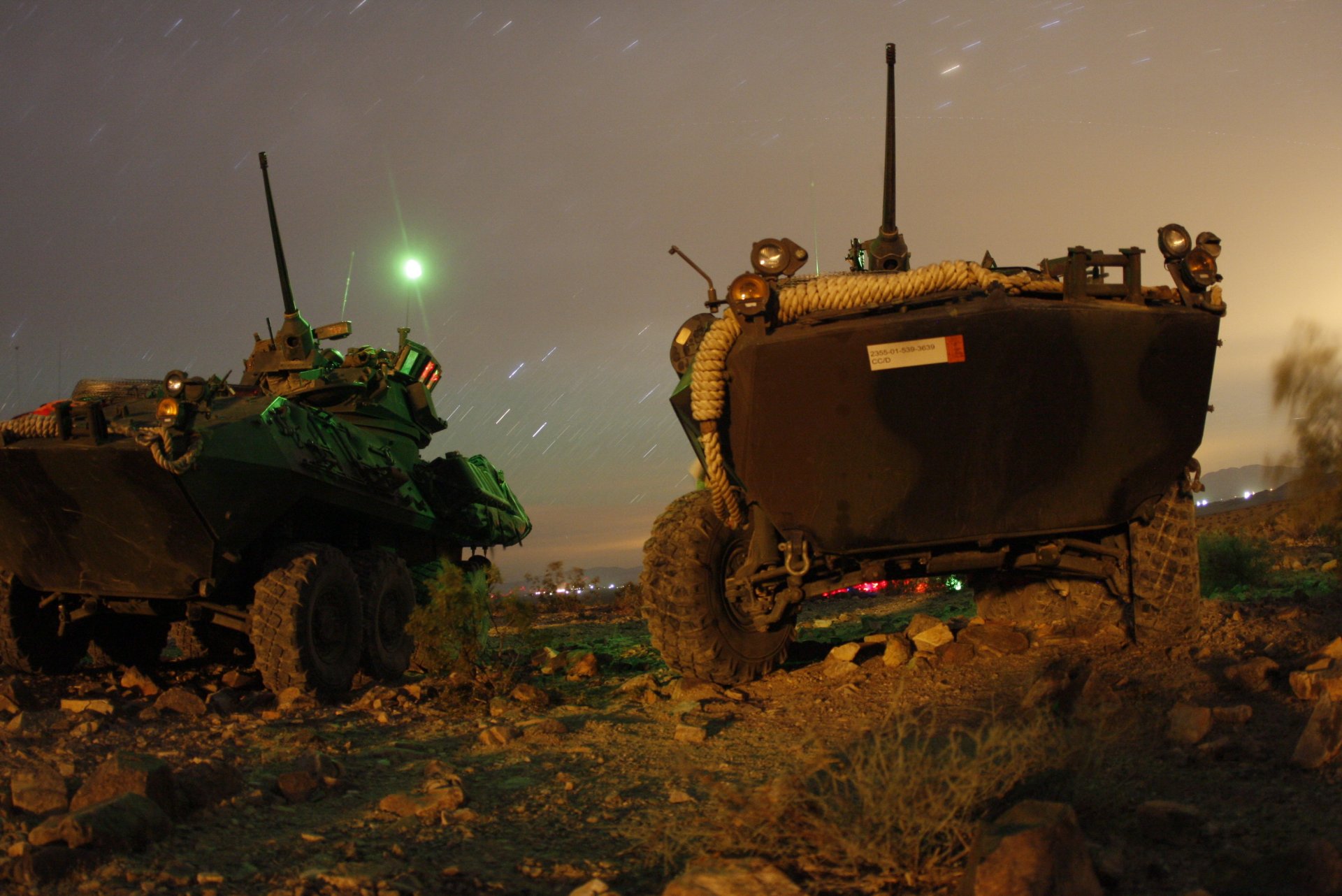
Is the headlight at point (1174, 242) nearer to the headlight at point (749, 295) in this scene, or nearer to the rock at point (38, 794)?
the headlight at point (749, 295)

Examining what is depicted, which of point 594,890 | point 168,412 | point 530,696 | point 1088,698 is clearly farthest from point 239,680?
point 594,890

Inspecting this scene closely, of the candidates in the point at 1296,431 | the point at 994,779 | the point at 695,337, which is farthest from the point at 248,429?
the point at 1296,431

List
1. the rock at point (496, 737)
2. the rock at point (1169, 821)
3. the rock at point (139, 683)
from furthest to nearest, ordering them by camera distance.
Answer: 1. the rock at point (139, 683)
2. the rock at point (496, 737)
3. the rock at point (1169, 821)

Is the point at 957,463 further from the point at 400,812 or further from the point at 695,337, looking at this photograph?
the point at 400,812

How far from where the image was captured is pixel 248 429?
8.07 metres

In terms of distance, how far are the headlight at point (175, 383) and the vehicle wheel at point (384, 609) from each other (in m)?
2.51

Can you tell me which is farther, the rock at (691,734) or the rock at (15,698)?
the rock at (15,698)

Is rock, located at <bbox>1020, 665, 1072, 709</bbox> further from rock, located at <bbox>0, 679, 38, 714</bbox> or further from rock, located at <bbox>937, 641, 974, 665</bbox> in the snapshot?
rock, located at <bbox>0, 679, 38, 714</bbox>

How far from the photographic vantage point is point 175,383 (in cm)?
752

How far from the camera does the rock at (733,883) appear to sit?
3123mm

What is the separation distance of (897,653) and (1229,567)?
6.25m

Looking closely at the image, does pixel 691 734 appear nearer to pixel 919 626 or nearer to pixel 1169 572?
pixel 919 626

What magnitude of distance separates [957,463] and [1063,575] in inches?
70.2

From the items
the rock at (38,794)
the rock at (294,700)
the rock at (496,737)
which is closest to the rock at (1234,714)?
the rock at (496,737)
